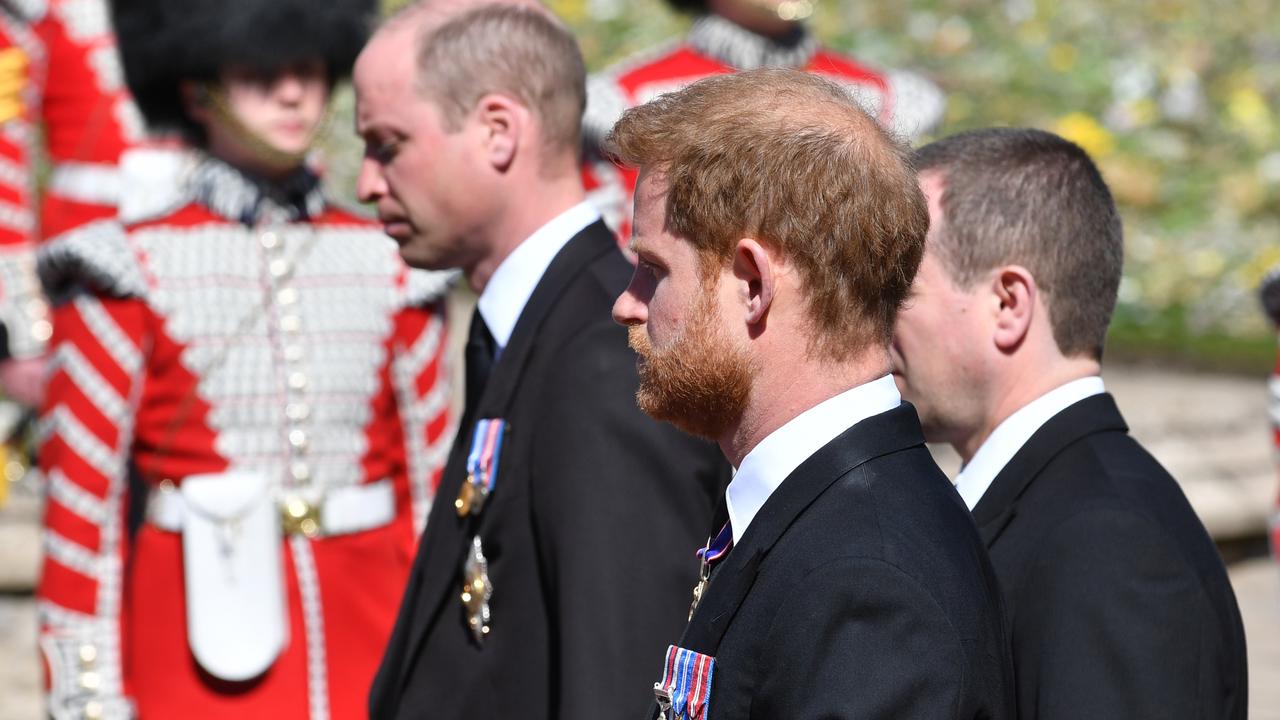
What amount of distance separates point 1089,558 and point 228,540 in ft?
5.98

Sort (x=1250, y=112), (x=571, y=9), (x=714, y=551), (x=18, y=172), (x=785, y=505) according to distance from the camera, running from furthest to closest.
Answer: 1. (x=571, y=9)
2. (x=1250, y=112)
3. (x=18, y=172)
4. (x=714, y=551)
5. (x=785, y=505)

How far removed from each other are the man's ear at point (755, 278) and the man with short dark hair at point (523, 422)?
706mm

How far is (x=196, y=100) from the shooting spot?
412 cm

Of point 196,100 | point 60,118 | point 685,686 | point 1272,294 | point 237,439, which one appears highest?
point 60,118

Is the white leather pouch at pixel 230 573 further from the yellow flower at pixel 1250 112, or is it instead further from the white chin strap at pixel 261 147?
the yellow flower at pixel 1250 112

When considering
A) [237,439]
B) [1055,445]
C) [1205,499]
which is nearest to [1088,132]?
[1205,499]

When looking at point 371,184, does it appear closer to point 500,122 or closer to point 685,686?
point 500,122

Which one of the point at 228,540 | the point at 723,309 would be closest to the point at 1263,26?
the point at 228,540

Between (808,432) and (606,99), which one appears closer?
(808,432)

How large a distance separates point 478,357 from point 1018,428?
862mm

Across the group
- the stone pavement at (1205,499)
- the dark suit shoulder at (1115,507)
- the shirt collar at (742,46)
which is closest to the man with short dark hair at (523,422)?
the dark suit shoulder at (1115,507)

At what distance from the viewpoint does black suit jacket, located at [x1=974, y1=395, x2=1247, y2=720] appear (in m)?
2.25

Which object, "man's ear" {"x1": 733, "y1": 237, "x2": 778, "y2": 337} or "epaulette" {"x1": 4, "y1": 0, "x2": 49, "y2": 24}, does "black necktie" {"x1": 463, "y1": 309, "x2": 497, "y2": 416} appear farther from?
"epaulette" {"x1": 4, "y1": 0, "x2": 49, "y2": 24}

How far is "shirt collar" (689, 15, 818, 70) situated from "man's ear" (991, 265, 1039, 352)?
289cm
